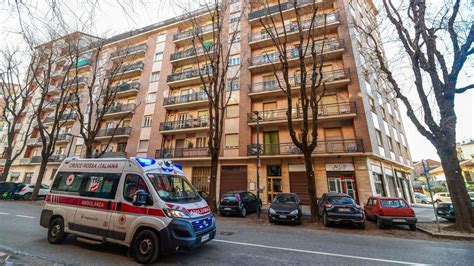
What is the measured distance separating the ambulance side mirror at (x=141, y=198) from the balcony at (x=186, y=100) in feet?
55.2

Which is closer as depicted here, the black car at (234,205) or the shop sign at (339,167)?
the black car at (234,205)

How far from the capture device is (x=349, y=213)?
29.9 ft

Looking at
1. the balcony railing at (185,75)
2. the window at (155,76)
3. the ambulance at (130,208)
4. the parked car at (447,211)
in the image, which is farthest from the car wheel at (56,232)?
the window at (155,76)

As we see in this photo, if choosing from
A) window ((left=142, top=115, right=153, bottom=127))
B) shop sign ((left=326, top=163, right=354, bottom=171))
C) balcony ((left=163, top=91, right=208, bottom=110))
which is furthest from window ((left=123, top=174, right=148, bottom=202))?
window ((left=142, top=115, right=153, bottom=127))

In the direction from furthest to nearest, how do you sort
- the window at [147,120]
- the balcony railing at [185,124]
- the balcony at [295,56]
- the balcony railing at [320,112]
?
the window at [147,120], the balcony railing at [185,124], the balcony at [295,56], the balcony railing at [320,112]

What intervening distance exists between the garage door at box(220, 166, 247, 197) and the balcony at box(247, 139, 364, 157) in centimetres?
192

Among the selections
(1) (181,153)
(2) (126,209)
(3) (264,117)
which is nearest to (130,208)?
(2) (126,209)

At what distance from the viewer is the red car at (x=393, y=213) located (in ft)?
29.9

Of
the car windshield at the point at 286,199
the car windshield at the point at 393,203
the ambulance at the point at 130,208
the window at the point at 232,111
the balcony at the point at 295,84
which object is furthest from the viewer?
the window at the point at 232,111

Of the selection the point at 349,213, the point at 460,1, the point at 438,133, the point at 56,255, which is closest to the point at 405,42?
the point at 460,1

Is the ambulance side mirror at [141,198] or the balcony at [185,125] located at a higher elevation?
the balcony at [185,125]

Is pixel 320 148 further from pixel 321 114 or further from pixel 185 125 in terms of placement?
pixel 185 125

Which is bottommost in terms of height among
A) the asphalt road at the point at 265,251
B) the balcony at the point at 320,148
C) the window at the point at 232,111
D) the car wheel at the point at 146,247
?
the asphalt road at the point at 265,251

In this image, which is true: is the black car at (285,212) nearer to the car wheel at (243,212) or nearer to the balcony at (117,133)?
the car wheel at (243,212)
